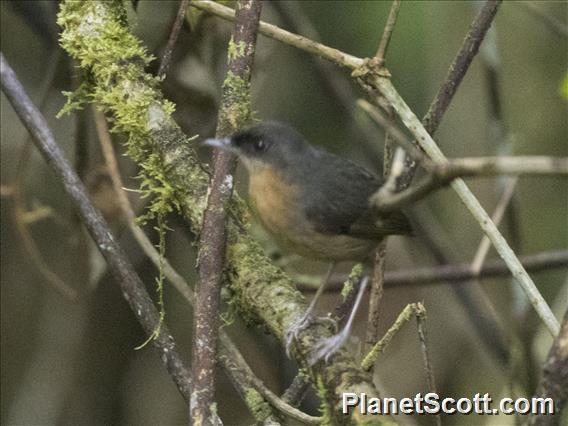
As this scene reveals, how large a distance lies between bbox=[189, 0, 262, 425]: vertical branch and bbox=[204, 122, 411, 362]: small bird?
203 millimetres

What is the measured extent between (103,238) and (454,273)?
2109 millimetres

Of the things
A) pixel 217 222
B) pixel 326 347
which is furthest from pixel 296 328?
pixel 217 222

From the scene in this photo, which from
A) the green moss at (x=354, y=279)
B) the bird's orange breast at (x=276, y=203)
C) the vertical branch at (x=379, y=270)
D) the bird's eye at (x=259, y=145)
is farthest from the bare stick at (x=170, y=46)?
the green moss at (x=354, y=279)

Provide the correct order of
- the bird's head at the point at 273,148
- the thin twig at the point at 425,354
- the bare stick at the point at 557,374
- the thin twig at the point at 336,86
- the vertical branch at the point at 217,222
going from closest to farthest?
the bare stick at the point at 557,374 < the vertical branch at the point at 217,222 < the thin twig at the point at 425,354 < the bird's head at the point at 273,148 < the thin twig at the point at 336,86

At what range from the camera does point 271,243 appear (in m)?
4.60

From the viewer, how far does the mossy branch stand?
2.61 meters

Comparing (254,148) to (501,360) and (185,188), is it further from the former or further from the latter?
(501,360)

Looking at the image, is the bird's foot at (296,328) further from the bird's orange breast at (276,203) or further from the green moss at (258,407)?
the bird's orange breast at (276,203)

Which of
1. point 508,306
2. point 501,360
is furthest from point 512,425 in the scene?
point 508,306

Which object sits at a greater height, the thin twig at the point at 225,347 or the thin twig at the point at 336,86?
the thin twig at the point at 336,86

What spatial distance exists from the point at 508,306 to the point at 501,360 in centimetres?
105

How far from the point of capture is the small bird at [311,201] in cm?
300

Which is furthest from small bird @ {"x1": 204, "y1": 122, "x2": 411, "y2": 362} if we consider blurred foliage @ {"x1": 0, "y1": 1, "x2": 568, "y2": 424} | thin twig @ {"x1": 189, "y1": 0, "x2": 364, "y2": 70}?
blurred foliage @ {"x1": 0, "y1": 1, "x2": 568, "y2": 424}

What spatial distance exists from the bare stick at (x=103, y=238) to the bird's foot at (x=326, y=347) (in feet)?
1.36
